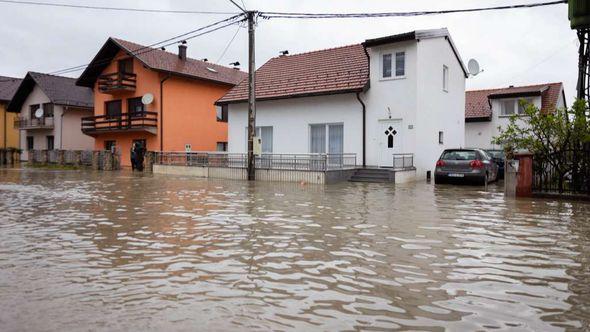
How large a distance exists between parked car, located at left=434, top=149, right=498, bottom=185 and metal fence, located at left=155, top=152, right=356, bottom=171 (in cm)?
430

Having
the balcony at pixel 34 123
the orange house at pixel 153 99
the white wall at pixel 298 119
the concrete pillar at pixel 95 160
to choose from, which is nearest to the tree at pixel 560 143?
the white wall at pixel 298 119

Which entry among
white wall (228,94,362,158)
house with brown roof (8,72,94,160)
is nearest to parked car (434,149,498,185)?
white wall (228,94,362,158)

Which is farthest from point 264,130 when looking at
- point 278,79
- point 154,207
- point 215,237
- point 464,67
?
point 215,237

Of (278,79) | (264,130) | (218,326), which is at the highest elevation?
(278,79)

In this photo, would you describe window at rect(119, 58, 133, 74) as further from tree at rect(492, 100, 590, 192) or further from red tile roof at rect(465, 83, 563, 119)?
tree at rect(492, 100, 590, 192)

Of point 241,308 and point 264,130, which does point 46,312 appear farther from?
point 264,130

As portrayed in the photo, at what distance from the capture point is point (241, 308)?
4070mm

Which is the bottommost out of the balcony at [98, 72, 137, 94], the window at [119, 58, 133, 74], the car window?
the car window

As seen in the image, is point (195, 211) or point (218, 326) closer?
point (218, 326)

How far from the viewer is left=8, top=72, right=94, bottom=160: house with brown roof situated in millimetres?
40156

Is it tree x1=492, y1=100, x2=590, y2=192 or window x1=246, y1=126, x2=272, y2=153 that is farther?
window x1=246, y1=126, x2=272, y2=153

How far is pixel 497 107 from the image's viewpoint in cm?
3262

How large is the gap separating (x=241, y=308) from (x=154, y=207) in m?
7.40

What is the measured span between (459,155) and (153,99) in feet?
69.2
